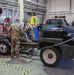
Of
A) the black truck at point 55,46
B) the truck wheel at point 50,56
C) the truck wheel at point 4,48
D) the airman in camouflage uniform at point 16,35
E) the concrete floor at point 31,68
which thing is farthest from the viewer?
the truck wheel at point 4,48

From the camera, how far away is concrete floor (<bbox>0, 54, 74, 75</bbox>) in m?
5.34

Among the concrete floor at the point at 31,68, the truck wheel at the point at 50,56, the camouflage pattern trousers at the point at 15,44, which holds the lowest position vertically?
the concrete floor at the point at 31,68

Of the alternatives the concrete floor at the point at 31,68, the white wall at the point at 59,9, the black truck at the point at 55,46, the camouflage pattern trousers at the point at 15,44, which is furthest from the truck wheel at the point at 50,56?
the white wall at the point at 59,9

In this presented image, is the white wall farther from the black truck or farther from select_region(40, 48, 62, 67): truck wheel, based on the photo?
select_region(40, 48, 62, 67): truck wheel

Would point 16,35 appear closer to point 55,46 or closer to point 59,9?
point 55,46

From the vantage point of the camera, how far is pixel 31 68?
579 centimetres

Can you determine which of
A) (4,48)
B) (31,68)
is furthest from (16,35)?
(31,68)

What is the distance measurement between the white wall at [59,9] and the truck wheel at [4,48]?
454 inches

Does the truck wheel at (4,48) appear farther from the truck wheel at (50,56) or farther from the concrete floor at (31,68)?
the truck wheel at (50,56)

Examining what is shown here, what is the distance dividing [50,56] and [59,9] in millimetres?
13458

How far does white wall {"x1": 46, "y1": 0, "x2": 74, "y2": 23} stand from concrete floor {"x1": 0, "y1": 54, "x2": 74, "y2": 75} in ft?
39.8

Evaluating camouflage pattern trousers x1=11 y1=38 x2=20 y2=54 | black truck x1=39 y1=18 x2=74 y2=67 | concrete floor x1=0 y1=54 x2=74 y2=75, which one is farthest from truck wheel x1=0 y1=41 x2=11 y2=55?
black truck x1=39 y1=18 x2=74 y2=67

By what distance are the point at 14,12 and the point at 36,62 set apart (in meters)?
6.84

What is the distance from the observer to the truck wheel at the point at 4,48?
7.69 m
